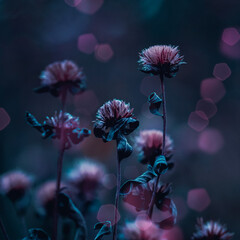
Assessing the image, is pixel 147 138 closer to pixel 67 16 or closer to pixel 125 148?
pixel 125 148

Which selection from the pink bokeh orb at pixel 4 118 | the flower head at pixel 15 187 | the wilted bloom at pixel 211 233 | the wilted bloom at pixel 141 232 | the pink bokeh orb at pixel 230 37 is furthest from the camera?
the pink bokeh orb at pixel 230 37

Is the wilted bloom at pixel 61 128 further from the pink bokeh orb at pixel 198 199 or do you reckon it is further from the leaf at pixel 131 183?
the pink bokeh orb at pixel 198 199

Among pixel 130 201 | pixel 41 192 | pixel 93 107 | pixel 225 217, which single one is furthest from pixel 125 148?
pixel 225 217

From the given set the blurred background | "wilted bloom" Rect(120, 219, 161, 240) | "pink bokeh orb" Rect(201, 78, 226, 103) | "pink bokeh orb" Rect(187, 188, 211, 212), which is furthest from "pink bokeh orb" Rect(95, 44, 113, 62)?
"wilted bloom" Rect(120, 219, 161, 240)

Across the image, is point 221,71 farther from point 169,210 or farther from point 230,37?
point 169,210

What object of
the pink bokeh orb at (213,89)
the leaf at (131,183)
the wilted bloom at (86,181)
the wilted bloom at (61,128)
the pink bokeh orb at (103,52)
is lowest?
the leaf at (131,183)

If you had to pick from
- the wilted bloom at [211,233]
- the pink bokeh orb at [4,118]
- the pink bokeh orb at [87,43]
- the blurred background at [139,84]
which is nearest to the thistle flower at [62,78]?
the wilted bloom at [211,233]

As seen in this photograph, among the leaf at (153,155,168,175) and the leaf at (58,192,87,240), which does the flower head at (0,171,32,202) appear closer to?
the leaf at (58,192,87,240)
